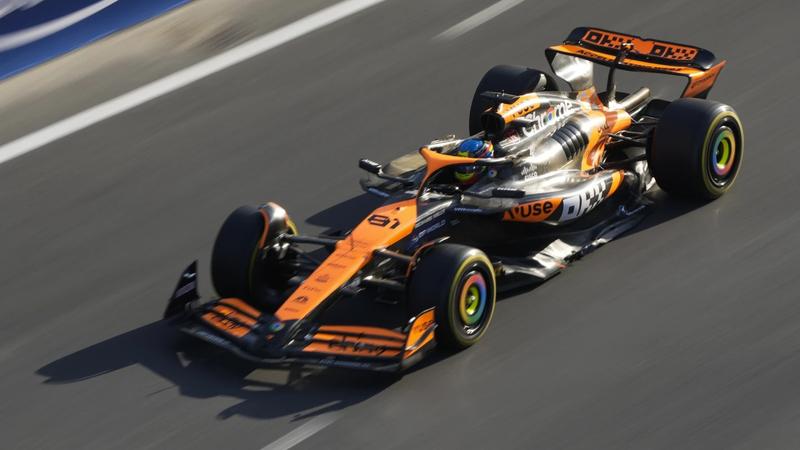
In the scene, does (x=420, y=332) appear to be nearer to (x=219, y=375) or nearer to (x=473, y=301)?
(x=473, y=301)

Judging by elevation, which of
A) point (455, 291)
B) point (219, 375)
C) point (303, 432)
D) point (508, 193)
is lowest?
point (303, 432)

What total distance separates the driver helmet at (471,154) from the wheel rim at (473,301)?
1217mm

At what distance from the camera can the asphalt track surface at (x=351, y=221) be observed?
27.7 feet

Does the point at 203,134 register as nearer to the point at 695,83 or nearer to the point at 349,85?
the point at 349,85

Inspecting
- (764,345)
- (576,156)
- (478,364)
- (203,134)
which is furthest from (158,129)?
(764,345)

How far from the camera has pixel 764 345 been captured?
8.87 m

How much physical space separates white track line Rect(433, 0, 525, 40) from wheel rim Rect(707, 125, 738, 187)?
4629mm

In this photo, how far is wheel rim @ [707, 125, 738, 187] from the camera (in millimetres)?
10609

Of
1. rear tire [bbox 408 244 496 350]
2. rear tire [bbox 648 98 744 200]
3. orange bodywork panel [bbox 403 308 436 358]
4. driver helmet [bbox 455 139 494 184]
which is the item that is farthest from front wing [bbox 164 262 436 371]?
rear tire [bbox 648 98 744 200]

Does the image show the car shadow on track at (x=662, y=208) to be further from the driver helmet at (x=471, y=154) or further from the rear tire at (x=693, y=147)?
the driver helmet at (x=471, y=154)

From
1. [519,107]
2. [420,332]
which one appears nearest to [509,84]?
[519,107]

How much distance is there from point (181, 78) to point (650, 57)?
5.32m

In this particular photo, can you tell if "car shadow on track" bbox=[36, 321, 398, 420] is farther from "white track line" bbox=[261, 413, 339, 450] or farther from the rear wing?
the rear wing

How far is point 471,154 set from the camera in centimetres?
1011
